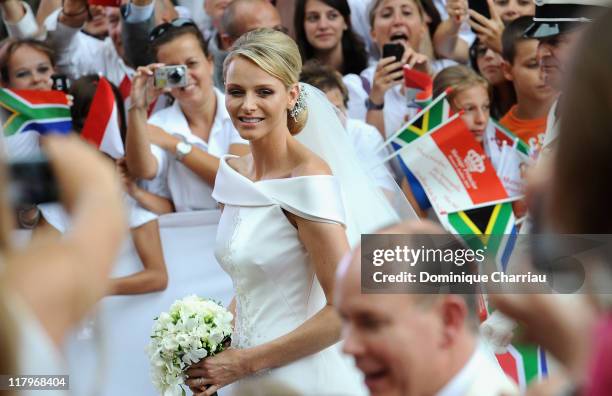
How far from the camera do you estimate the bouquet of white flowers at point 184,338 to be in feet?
13.8

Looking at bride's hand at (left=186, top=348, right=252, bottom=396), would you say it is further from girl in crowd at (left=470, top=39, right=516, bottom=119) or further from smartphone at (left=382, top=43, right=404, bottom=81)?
girl in crowd at (left=470, top=39, right=516, bottom=119)

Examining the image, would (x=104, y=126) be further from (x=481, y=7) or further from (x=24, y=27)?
(x=481, y=7)

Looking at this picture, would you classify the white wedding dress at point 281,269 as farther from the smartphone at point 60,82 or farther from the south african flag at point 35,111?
the smartphone at point 60,82

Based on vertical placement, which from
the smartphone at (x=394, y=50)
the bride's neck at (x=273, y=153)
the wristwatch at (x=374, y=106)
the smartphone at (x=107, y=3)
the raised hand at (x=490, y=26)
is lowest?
the wristwatch at (x=374, y=106)

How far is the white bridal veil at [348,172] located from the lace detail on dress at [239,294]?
44cm

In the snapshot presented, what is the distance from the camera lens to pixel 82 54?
6492 millimetres

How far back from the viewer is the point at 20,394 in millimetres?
1779

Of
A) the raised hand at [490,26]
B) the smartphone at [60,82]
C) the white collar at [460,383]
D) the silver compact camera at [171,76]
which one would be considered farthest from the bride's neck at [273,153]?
the raised hand at [490,26]

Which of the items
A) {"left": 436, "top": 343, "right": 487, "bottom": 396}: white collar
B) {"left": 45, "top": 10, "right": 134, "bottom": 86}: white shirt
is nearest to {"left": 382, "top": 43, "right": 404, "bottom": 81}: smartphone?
{"left": 45, "top": 10, "right": 134, "bottom": 86}: white shirt

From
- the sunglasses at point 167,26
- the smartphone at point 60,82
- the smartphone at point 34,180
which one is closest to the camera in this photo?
the smartphone at point 34,180

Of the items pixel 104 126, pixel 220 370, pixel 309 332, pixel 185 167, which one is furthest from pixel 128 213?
pixel 309 332

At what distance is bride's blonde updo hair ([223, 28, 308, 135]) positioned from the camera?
4.34m

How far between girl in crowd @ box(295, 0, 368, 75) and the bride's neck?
6.90 ft

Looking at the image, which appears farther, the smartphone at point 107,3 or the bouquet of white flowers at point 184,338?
the smartphone at point 107,3
